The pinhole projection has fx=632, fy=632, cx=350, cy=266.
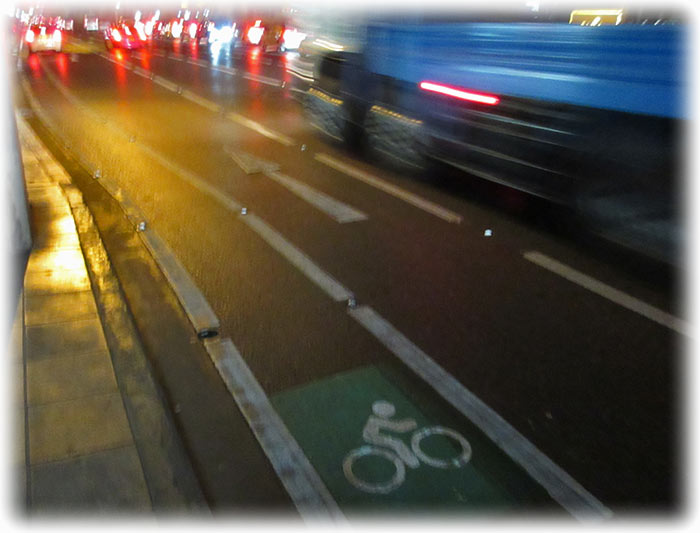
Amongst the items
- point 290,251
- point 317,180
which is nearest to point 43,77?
point 317,180

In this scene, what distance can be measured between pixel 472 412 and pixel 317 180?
5.72m

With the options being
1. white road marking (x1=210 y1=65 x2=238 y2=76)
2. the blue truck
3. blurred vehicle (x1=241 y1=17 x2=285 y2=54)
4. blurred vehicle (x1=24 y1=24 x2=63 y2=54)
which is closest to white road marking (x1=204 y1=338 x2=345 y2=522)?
the blue truck

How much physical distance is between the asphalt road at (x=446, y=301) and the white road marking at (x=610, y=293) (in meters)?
0.07

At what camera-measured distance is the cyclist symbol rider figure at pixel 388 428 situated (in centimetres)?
351

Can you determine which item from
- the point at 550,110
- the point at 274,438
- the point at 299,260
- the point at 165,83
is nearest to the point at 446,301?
the point at 299,260

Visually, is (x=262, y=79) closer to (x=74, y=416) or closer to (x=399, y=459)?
(x=74, y=416)

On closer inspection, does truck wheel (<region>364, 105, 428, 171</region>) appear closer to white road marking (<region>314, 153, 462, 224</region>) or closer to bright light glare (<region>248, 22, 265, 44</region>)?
white road marking (<region>314, 153, 462, 224</region>)

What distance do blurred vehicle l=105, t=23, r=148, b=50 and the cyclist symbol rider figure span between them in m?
35.6

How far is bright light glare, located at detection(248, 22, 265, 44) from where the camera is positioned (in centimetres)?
3117

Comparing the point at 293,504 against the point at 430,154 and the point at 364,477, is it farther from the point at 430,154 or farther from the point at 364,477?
the point at 430,154

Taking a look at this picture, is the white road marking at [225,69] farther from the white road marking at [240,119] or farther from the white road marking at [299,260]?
the white road marking at [299,260]

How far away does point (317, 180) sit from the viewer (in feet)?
29.7

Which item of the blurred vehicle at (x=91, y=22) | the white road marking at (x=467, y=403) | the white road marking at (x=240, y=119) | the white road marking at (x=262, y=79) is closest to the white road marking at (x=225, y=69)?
the white road marking at (x=262, y=79)

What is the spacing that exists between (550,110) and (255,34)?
27.9 metres
